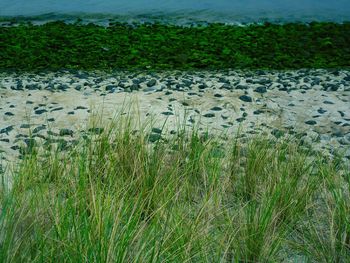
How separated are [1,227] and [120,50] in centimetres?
1066

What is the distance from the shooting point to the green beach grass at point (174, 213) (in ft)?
11.5

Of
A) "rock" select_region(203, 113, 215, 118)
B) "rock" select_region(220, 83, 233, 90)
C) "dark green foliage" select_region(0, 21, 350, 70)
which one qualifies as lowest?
"dark green foliage" select_region(0, 21, 350, 70)

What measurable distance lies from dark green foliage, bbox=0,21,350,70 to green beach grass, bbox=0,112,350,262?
7.53 metres

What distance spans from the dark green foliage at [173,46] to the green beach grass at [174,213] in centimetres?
753

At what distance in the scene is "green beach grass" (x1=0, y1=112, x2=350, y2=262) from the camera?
352cm

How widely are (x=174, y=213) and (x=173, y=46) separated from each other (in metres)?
10.8

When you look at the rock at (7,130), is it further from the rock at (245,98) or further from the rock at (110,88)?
the rock at (245,98)

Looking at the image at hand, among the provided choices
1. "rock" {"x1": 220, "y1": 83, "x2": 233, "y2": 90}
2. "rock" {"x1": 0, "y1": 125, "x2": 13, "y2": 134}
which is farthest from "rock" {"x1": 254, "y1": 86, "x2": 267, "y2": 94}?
"rock" {"x1": 0, "y1": 125, "x2": 13, "y2": 134}

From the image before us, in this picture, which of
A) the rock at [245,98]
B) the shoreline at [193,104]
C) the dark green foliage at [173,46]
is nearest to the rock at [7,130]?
the shoreline at [193,104]

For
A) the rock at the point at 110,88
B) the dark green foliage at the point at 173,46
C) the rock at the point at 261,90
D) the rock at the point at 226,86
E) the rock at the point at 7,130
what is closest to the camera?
the rock at the point at 7,130

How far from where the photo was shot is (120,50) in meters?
14.1

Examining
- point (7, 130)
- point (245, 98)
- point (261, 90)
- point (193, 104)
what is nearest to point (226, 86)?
point (261, 90)

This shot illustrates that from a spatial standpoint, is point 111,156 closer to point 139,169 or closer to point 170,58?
point 139,169

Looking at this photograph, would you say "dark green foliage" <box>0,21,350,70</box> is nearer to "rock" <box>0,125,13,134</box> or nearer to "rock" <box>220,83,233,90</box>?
"rock" <box>220,83,233,90</box>
